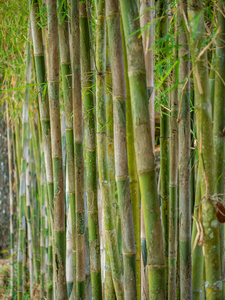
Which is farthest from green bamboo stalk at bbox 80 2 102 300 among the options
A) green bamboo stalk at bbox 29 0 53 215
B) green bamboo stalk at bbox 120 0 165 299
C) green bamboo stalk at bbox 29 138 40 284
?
green bamboo stalk at bbox 29 138 40 284

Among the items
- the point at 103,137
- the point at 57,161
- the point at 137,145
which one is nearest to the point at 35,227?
the point at 57,161

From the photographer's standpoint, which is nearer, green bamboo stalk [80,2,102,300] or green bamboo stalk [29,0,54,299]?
green bamboo stalk [80,2,102,300]

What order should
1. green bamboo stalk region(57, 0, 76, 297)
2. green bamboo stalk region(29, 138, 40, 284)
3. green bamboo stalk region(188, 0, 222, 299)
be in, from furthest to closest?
green bamboo stalk region(29, 138, 40, 284) < green bamboo stalk region(57, 0, 76, 297) < green bamboo stalk region(188, 0, 222, 299)

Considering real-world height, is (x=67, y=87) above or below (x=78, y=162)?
above

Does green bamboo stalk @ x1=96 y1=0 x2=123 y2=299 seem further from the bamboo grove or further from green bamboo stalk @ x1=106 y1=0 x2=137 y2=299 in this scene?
green bamboo stalk @ x1=106 y1=0 x2=137 y2=299

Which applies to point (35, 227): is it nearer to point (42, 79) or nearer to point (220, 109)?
point (42, 79)

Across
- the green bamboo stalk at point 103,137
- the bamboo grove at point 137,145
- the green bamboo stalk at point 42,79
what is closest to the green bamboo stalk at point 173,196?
the bamboo grove at point 137,145

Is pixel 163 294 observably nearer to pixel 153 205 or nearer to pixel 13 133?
pixel 153 205

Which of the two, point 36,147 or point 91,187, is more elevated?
point 36,147

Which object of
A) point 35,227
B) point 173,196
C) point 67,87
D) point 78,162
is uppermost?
point 67,87

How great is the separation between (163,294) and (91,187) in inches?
14.6

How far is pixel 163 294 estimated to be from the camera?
1.95ft

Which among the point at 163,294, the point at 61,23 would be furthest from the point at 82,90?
the point at 163,294

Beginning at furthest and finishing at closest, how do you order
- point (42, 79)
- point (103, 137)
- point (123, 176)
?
1. point (42, 79)
2. point (103, 137)
3. point (123, 176)
